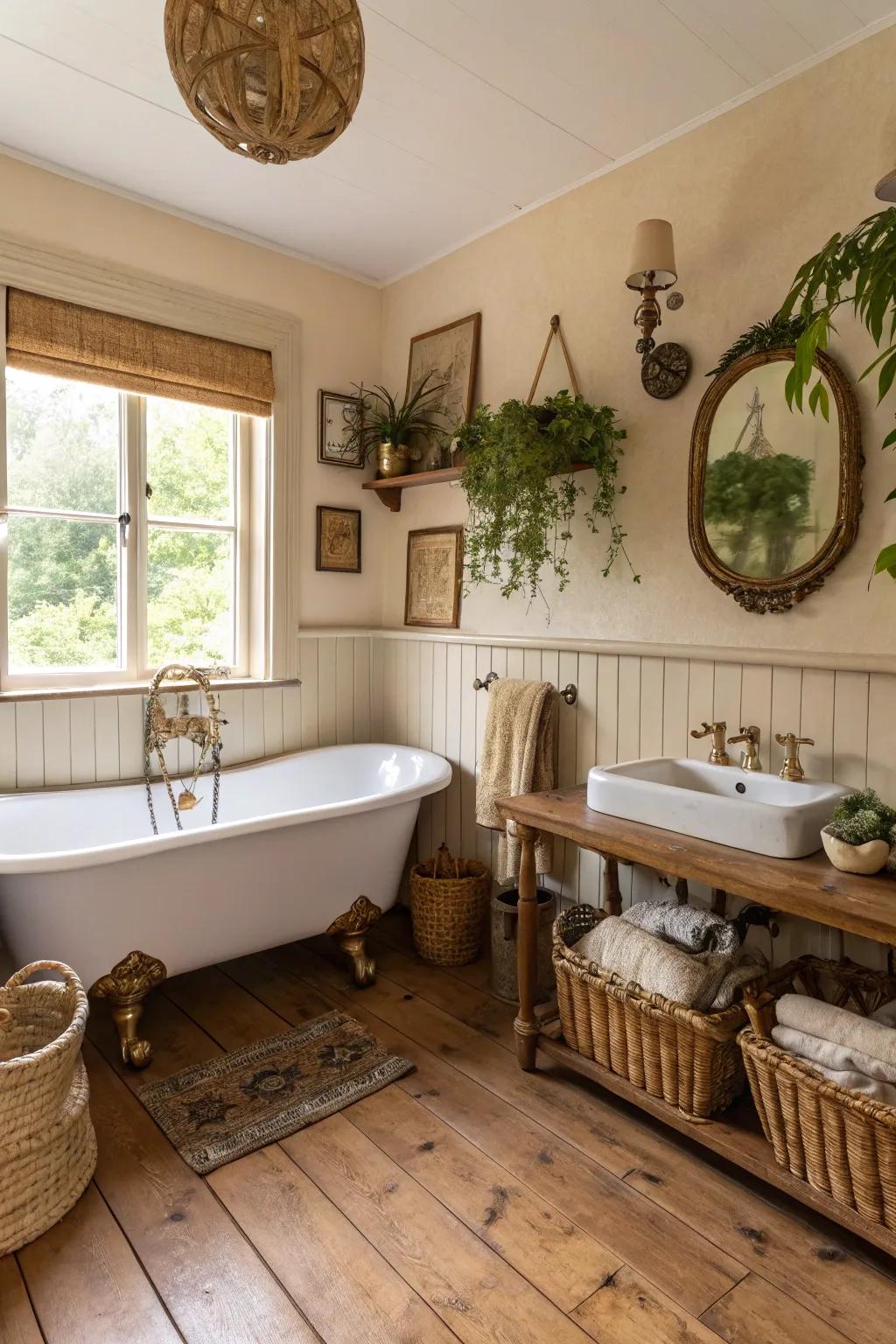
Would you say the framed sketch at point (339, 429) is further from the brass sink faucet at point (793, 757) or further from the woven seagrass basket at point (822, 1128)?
the woven seagrass basket at point (822, 1128)

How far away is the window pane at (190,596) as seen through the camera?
295cm

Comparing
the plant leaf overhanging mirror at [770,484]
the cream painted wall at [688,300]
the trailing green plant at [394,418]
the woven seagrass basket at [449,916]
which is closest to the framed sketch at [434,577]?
the cream painted wall at [688,300]

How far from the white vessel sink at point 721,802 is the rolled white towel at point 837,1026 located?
0.30 m

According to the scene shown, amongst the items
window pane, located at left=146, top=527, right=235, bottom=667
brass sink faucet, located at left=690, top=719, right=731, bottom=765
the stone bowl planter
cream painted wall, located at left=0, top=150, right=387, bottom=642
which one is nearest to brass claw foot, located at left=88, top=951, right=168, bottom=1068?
window pane, located at left=146, top=527, right=235, bottom=667

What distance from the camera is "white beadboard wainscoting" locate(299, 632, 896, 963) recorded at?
200cm

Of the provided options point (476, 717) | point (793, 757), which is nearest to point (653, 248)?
point (793, 757)

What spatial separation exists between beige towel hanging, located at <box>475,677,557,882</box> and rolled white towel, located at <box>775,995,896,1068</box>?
95 cm

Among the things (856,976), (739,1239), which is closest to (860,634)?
(856,976)

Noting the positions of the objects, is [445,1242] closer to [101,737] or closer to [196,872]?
[196,872]

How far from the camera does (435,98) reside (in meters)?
2.18

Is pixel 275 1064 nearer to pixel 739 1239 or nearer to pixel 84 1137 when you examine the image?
pixel 84 1137

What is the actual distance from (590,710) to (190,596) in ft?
5.03

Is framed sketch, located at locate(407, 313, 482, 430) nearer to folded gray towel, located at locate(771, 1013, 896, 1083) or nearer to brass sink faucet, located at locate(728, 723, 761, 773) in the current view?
brass sink faucet, located at locate(728, 723, 761, 773)

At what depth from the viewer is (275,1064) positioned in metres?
2.19
